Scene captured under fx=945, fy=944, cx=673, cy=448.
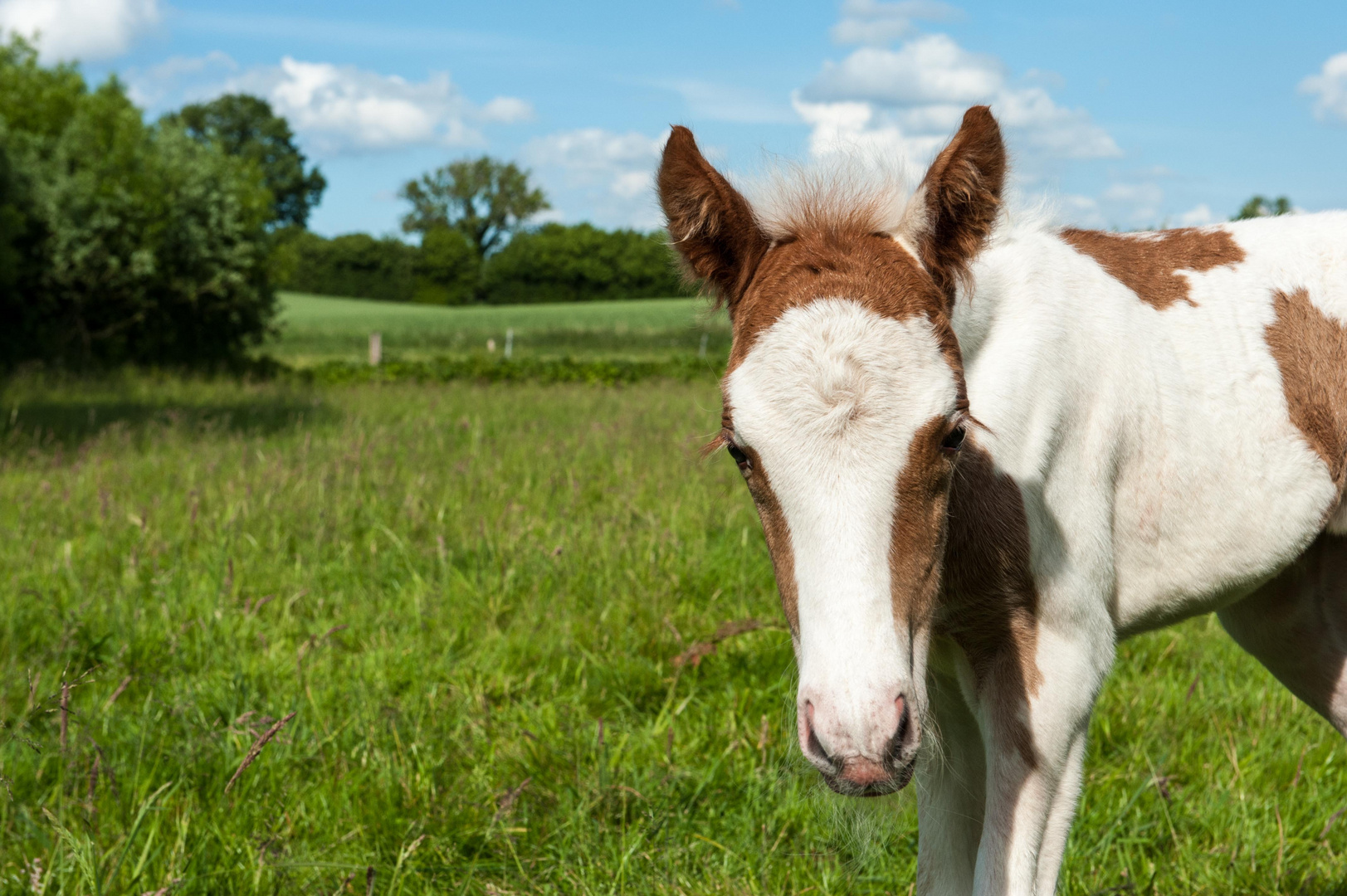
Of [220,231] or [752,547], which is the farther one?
[220,231]

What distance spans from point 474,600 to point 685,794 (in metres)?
Answer: 1.71

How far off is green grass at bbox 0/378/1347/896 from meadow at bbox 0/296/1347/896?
1cm

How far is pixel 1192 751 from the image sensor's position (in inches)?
132

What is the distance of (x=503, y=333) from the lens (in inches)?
1587

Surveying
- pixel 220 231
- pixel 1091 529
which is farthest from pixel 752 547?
pixel 220 231

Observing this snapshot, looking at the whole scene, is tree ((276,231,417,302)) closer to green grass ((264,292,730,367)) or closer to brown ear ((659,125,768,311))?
green grass ((264,292,730,367))

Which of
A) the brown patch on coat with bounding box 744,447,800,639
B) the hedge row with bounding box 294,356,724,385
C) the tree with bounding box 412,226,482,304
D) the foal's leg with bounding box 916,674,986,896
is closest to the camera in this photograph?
the brown patch on coat with bounding box 744,447,800,639

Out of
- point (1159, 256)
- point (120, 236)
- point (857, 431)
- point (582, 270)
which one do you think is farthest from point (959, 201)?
point (582, 270)

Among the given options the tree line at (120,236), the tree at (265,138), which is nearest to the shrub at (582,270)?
the tree at (265,138)

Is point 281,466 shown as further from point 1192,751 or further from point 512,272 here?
point 512,272

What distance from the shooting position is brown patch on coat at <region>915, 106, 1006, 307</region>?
1888mm


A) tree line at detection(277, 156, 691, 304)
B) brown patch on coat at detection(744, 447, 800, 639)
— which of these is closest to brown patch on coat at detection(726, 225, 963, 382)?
brown patch on coat at detection(744, 447, 800, 639)

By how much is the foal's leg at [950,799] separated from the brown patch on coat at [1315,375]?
1.09 m

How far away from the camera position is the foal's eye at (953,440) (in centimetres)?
170
